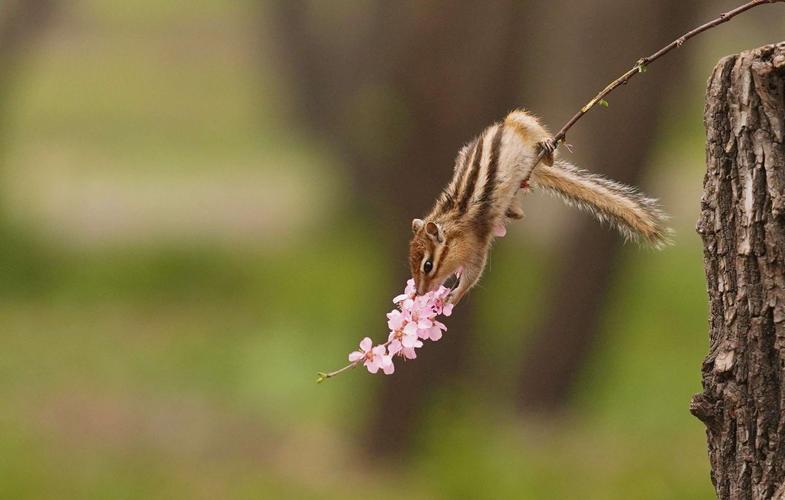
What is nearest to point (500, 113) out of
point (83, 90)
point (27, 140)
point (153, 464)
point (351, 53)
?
point (153, 464)

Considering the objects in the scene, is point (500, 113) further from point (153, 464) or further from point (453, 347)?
point (153, 464)

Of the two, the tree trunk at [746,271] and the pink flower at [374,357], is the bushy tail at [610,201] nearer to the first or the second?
the tree trunk at [746,271]

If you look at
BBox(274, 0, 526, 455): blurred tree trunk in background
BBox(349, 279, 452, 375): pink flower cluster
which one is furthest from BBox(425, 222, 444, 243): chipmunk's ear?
BBox(274, 0, 526, 455): blurred tree trunk in background

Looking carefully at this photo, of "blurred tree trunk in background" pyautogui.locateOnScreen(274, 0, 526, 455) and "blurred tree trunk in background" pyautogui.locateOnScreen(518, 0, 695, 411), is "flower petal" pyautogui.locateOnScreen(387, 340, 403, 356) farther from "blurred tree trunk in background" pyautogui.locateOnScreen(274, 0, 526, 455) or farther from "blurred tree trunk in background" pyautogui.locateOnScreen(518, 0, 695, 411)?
"blurred tree trunk in background" pyautogui.locateOnScreen(518, 0, 695, 411)

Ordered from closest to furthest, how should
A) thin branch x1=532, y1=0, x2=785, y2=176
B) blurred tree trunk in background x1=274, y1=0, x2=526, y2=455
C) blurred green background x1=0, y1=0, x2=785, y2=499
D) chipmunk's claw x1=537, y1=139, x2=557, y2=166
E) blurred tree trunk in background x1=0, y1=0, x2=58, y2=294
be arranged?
thin branch x1=532, y1=0, x2=785, y2=176
chipmunk's claw x1=537, y1=139, x2=557, y2=166
blurred tree trunk in background x1=274, y1=0, x2=526, y2=455
blurred green background x1=0, y1=0, x2=785, y2=499
blurred tree trunk in background x1=0, y1=0, x2=58, y2=294

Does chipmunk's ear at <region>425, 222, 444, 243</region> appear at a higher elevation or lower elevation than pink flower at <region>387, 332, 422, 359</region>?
higher

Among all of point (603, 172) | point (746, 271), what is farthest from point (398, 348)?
point (603, 172)
